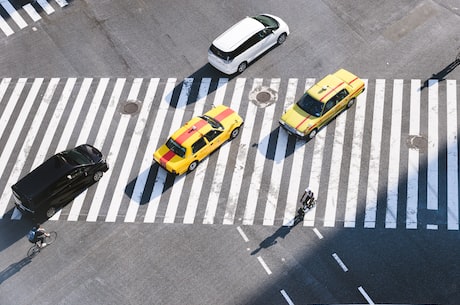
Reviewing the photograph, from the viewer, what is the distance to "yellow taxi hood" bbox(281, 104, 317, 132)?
38062 millimetres

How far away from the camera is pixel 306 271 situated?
33188mm

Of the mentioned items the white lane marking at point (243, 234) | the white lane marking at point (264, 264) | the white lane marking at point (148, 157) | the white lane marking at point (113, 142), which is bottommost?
the white lane marking at point (264, 264)

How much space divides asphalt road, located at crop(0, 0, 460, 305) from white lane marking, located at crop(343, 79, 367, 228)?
1.04m

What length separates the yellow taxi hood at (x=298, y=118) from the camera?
38.1 meters

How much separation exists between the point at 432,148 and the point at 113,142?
800 inches

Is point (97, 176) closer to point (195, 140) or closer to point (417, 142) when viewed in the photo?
point (195, 140)

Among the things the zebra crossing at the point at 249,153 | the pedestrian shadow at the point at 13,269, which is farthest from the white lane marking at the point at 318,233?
the pedestrian shadow at the point at 13,269

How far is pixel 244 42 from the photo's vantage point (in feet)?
139

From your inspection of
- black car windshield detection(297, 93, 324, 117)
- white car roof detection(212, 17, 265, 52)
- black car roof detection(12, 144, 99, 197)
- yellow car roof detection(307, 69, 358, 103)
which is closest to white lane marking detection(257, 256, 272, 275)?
black car windshield detection(297, 93, 324, 117)

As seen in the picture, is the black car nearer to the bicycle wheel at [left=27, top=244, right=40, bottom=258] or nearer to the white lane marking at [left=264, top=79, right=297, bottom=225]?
the bicycle wheel at [left=27, top=244, right=40, bottom=258]

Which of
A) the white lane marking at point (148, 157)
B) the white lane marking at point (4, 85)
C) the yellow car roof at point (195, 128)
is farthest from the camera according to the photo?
the white lane marking at point (4, 85)

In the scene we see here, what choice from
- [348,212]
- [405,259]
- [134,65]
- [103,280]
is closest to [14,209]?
[103,280]

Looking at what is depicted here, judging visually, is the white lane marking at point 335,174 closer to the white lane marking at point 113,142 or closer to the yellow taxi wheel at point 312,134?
the yellow taxi wheel at point 312,134

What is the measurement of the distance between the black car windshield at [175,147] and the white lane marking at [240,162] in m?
3.51
